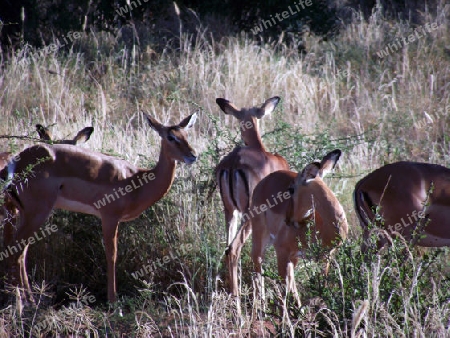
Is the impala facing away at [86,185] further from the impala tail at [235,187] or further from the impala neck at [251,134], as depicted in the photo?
the impala neck at [251,134]

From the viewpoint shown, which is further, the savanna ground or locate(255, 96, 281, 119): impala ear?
locate(255, 96, 281, 119): impala ear

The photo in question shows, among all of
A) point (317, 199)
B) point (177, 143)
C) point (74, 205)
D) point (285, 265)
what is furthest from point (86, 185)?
point (317, 199)

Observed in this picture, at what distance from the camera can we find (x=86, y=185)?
20.1ft

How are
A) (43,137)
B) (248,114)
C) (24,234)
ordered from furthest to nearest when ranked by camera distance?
(248,114), (43,137), (24,234)

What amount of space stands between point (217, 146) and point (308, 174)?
2.03m

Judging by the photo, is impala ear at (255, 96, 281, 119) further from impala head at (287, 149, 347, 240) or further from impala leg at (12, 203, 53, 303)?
impala leg at (12, 203, 53, 303)

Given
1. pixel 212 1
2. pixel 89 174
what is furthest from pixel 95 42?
pixel 89 174

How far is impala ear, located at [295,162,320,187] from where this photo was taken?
527 cm

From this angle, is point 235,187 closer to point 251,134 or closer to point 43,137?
point 251,134

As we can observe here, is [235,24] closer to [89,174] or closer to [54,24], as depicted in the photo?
[54,24]

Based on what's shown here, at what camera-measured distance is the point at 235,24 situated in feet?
41.8

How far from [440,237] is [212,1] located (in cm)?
767

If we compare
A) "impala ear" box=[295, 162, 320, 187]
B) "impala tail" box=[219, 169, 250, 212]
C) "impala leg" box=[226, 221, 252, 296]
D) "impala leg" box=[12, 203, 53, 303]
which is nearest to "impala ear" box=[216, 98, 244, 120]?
"impala tail" box=[219, 169, 250, 212]

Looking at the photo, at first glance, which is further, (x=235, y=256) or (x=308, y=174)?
(x=235, y=256)
